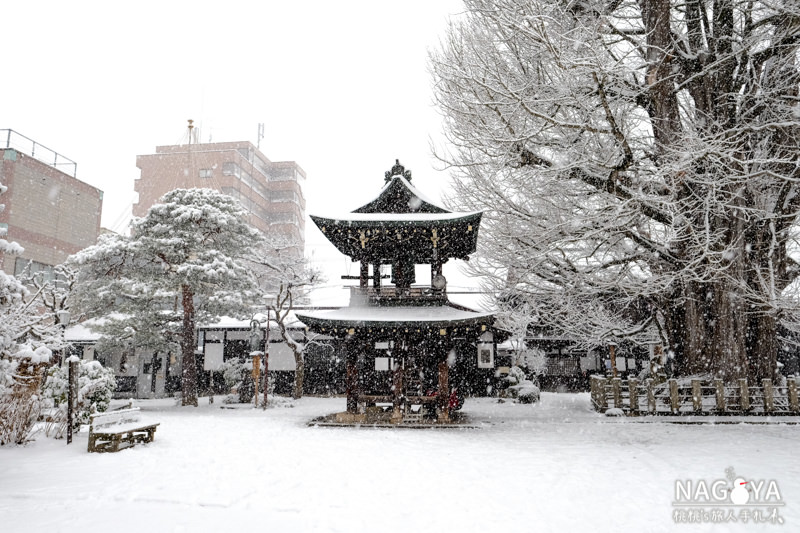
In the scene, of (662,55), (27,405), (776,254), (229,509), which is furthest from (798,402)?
(27,405)

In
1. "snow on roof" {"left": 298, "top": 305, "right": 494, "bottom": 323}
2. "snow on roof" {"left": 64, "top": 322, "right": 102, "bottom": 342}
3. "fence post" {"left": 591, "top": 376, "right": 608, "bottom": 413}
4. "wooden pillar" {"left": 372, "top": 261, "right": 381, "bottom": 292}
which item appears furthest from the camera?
"snow on roof" {"left": 64, "top": 322, "right": 102, "bottom": 342}

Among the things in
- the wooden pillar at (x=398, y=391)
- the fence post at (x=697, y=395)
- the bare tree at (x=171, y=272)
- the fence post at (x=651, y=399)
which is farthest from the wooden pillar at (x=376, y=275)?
the fence post at (x=697, y=395)

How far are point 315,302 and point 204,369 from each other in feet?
29.8

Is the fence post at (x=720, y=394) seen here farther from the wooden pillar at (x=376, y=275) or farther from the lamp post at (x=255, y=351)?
the lamp post at (x=255, y=351)

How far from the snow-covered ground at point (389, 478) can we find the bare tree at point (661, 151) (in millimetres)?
3642

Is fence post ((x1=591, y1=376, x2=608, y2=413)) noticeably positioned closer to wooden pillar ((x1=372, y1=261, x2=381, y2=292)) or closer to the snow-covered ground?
the snow-covered ground

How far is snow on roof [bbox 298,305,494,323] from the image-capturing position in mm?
13531

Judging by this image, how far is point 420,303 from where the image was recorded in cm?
1490

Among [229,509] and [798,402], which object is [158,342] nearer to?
[229,509]

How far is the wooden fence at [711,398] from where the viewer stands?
13.2 metres

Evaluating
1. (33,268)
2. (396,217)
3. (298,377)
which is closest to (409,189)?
(396,217)

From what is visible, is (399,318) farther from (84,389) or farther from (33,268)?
(33,268)

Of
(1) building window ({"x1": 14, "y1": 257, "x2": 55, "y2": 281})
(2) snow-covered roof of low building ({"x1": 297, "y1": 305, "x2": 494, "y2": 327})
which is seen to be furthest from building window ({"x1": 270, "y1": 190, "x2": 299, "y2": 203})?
(2) snow-covered roof of low building ({"x1": 297, "y1": 305, "x2": 494, "y2": 327})

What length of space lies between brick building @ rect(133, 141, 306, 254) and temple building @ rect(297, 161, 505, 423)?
133ft
